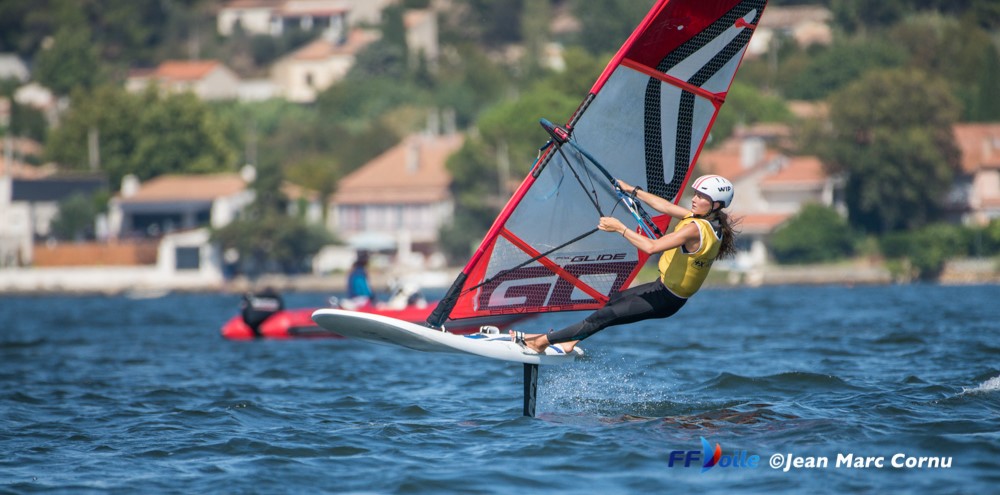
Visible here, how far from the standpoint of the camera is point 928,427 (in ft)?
35.2

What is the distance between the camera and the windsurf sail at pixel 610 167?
40.1 ft

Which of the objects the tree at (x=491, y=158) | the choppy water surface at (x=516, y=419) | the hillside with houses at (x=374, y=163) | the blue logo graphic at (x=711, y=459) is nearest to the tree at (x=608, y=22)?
the hillside with houses at (x=374, y=163)

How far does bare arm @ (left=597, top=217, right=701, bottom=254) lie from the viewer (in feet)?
36.3

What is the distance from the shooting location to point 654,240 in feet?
36.7

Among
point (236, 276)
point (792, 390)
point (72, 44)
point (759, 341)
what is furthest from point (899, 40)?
point (792, 390)

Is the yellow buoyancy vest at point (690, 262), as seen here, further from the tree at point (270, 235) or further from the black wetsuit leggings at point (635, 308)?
the tree at point (270, 235)

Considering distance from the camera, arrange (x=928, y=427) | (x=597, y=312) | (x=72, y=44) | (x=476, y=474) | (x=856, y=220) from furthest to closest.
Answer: (x=72, y=44)
(x=856, y=220)
(x=597, y=312)
(x=928, y=427)
(x=476, y=474)

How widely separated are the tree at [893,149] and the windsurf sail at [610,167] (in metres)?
46.6

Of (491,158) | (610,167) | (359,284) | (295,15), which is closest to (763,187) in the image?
(491,158)

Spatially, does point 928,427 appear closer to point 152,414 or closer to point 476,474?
point 476,474

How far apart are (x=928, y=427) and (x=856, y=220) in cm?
5066

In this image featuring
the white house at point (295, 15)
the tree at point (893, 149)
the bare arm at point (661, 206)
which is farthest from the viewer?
the white house at point (295, 15)

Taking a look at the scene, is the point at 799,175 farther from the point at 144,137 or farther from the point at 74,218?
the point at 144,137

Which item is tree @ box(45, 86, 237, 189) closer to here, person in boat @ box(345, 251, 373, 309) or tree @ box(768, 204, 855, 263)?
tree @ box(768, 204, 855, 263)
